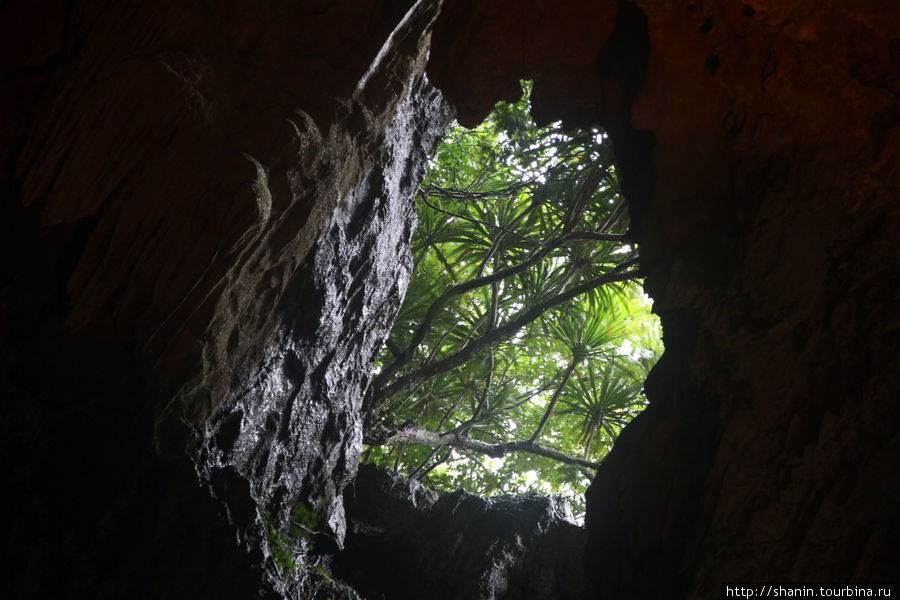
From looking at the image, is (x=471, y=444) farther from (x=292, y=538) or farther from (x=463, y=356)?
(x=292, y=538)

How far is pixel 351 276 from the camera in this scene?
340 centimetres

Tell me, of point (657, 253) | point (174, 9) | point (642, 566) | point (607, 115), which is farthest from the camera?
point (174, 9)

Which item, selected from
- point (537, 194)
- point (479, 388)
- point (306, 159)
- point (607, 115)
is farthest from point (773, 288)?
point (479, 388)

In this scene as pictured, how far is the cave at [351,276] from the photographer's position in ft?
5.13

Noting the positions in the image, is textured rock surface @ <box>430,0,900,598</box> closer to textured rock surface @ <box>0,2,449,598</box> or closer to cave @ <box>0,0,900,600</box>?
cave @ <box>0,0,900,600</box>

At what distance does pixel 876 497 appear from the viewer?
1436 mm

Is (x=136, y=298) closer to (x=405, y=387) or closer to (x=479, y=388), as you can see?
(x=405, y=387)

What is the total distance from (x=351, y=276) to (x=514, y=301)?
2160 millimetres

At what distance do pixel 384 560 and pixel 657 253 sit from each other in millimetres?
2662

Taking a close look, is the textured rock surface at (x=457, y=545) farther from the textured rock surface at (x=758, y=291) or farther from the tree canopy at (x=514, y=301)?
the textured rock surface at (x=758, y=291)

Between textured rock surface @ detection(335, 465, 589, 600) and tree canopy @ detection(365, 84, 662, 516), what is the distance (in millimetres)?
669

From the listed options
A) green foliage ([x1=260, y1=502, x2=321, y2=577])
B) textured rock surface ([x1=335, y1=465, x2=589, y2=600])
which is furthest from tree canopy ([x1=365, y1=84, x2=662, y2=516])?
green foliage ([x1=260, y1=502, x2=321, y2=577])

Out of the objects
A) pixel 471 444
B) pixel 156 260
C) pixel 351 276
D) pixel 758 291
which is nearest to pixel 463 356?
pixel 471 444

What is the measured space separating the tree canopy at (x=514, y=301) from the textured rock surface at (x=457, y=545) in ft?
2.19
